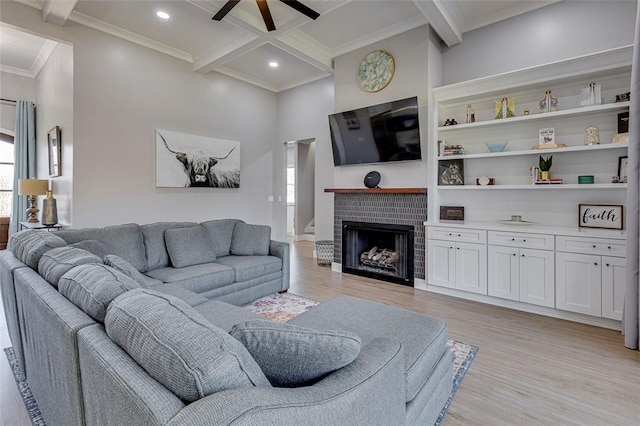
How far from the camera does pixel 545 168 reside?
11.0ft

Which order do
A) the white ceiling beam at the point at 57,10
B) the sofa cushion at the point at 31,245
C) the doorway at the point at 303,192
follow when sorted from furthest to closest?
the doorway at the point at 303,192 < the white ceiling beam at the point at 57,10 < the sofa cushion at the point at 31,245

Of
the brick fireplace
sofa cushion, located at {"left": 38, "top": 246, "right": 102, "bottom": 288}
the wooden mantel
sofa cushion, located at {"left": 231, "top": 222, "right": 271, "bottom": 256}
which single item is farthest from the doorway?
sofa cushion, located at {"left": 38, "top": 246, "right": 102, "bottom": 288}

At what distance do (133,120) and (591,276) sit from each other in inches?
219

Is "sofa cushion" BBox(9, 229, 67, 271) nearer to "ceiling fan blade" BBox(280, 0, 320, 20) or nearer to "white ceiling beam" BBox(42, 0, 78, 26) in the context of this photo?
"white ceiling beam" BBox(42, 0, 78, 26)

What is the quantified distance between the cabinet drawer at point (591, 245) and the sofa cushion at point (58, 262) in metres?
3.71

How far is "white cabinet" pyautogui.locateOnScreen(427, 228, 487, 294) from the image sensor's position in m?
3.53

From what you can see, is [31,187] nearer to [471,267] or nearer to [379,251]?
[379,251]

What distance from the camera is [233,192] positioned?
577cm

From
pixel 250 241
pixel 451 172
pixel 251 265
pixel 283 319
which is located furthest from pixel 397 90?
pixel 283 319

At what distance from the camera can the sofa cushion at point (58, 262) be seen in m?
1.60

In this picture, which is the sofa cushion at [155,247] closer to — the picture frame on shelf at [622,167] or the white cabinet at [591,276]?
the white cabinet at [591,276]

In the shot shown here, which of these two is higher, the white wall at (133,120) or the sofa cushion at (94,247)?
the white wall at (133,120)

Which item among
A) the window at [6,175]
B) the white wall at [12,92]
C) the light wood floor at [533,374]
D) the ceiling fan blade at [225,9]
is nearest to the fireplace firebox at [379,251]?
the light wood floor at [533,374]

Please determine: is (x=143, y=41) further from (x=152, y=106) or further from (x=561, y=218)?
(x=561, y=218)
